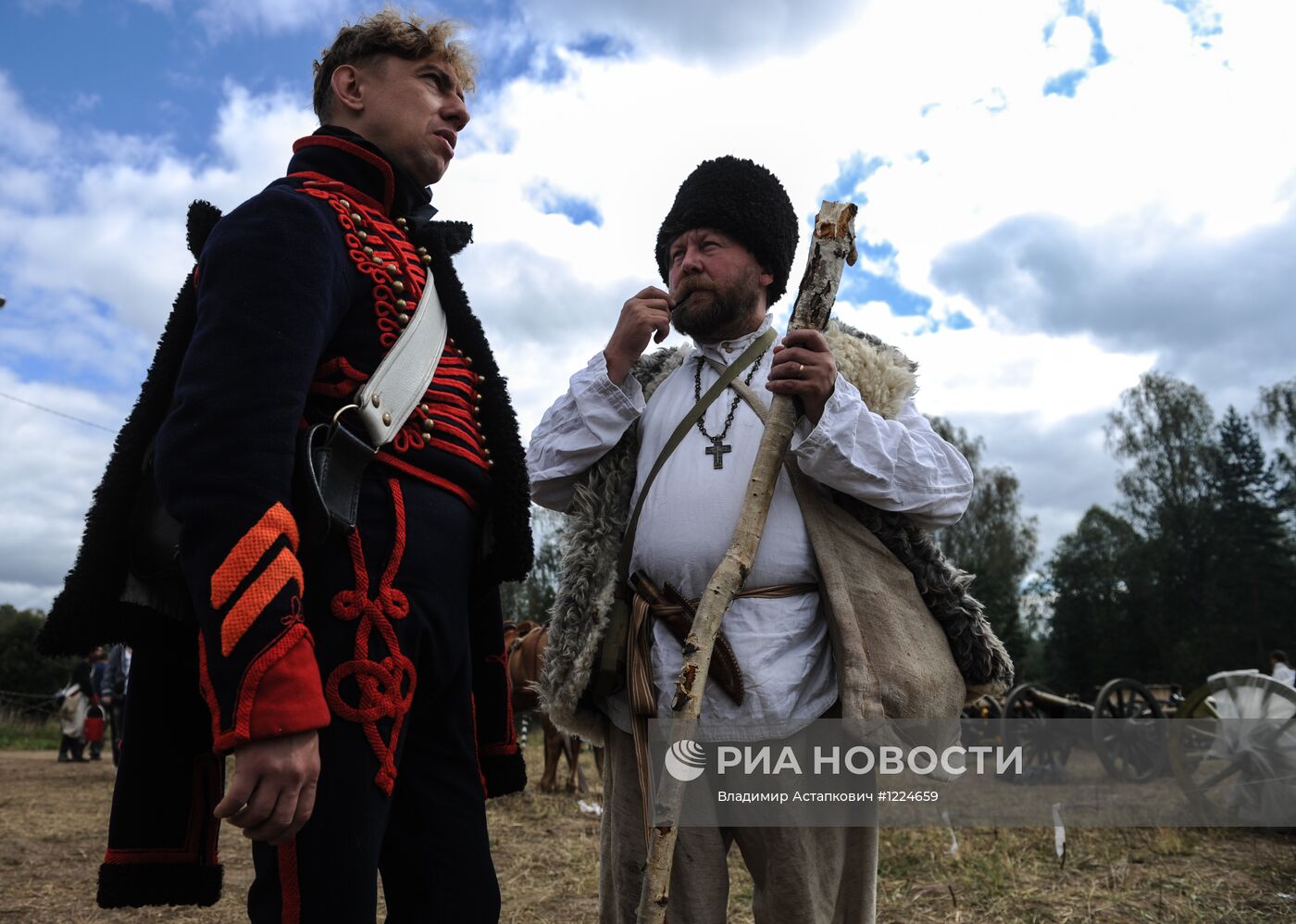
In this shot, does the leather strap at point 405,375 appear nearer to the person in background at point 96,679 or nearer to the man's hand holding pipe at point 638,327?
the man's hand holding pipe at point 638,327

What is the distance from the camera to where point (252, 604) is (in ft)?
4.53

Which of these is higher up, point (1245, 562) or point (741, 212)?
point (1245, 562)

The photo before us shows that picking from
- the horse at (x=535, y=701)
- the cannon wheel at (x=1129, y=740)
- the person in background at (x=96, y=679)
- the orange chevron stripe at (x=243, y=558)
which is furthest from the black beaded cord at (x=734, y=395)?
the person in background at (x=96, y=679)

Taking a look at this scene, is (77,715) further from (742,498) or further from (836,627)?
(836,627)

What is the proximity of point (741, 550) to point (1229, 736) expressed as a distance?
695 cm

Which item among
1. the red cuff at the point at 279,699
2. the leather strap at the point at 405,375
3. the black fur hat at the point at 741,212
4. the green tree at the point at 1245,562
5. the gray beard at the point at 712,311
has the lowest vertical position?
the red cuff at the point at 279,699

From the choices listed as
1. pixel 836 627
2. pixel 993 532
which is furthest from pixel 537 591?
pixel 836 627

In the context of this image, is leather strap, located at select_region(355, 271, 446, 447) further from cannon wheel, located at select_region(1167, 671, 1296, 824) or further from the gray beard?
cannon wheel, located at select_region(1167, 671, 1296, 824)

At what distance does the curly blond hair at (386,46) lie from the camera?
2.05 m

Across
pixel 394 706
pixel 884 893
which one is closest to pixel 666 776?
pixel 394 706

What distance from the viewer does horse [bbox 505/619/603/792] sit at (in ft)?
30.2

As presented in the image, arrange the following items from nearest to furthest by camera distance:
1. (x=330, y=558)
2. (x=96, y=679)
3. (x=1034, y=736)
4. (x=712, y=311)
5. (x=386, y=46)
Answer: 1. (x=330, y=558)
2. (x=386, y=46)
3. (x=712, y=311)
4. (x=1034, y=736)
5. (x=96, y=679)

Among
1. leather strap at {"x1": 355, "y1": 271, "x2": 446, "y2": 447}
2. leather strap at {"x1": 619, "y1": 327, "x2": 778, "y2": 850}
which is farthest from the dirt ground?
leather strap at {"x1": 355, "y1": 271, "x2": 446, "y2": 447}

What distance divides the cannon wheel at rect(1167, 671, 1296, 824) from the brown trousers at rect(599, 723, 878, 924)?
19.9 feet
